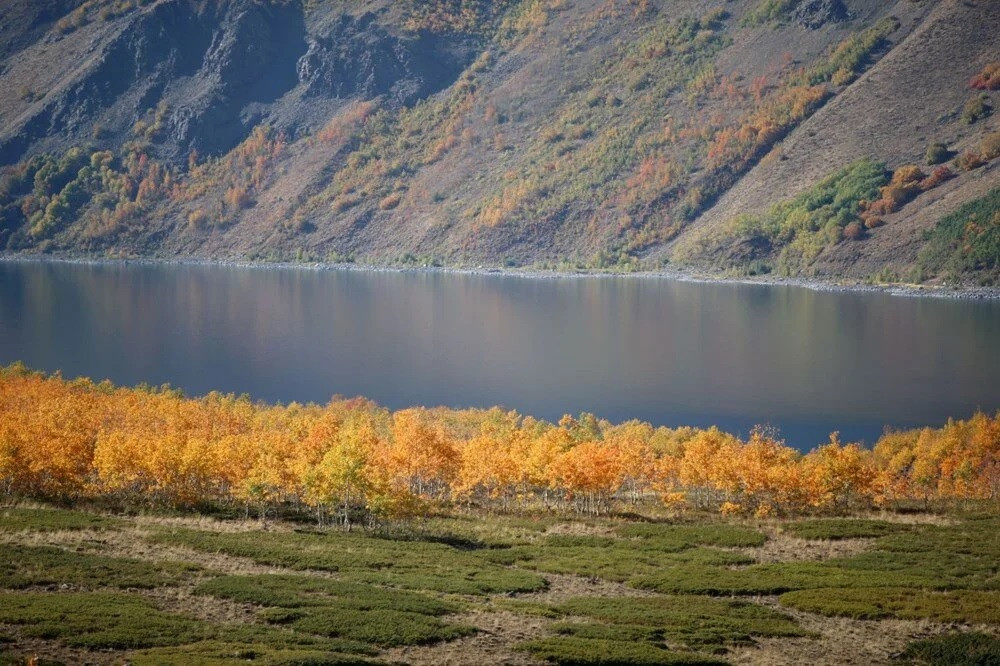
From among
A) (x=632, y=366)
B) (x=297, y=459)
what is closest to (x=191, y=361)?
(x=632, y=366)

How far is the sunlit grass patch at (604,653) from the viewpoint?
42.7m

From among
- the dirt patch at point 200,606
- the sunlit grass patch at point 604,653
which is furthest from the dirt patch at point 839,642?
the dirt patch at point 200,606

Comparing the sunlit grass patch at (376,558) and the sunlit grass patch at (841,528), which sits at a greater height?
the sunlit grass patch at (376,558)

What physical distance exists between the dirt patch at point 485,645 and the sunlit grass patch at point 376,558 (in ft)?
20.7

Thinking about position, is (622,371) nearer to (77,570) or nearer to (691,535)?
(691,535)

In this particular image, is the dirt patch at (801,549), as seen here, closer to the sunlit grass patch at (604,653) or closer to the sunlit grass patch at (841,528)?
the sunlit grass patch at (841,528)

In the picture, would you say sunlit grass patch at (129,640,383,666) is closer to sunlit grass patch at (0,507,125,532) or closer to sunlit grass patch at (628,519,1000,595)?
sunlit grass patch at (628,519,1000,595)

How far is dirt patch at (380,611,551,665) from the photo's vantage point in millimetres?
42844

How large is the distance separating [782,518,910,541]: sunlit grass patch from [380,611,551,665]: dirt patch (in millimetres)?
31656

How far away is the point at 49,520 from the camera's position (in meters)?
65.2

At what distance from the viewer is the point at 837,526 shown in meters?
77.6

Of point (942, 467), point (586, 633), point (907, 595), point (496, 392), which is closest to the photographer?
point (586, 633)

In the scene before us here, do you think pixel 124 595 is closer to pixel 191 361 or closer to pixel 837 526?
pixel 837 526

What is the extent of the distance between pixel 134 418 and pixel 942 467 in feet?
240
